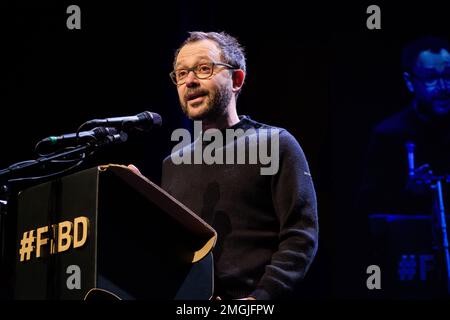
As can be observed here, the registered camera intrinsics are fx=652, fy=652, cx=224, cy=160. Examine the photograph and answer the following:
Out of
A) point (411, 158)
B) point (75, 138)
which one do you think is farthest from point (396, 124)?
point (75, 138)

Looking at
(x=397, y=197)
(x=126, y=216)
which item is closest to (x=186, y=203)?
(x=126, y=216)

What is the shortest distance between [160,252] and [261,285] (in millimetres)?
416

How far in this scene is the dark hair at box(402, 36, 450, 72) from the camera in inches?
168

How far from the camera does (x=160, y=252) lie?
74.2 inches

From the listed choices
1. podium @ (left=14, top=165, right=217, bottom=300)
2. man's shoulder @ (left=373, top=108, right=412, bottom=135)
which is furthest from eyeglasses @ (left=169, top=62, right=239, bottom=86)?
man's shoulder @ (left=373, top=108, right=412, bottom=135)

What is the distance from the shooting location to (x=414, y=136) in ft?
13.8

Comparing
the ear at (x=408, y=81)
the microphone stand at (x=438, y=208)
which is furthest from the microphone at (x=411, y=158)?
the ear at (x=408, y=81)

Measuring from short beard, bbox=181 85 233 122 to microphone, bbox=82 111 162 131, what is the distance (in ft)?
0.97

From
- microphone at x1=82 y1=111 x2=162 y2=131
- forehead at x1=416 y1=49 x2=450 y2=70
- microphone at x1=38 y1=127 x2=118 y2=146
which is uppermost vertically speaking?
forehead at x1=416 y1=49 x2=450 y2=70

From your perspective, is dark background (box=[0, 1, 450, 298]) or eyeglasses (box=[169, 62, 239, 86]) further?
dark background (box=[0, 1, 450, 298])

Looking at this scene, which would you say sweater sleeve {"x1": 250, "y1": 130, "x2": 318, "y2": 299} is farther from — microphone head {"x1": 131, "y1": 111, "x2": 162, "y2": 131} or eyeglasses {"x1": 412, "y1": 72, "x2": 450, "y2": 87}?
eyeglasses {"x1": 412, "y1": 72, "x2": 450, "y2": 87}

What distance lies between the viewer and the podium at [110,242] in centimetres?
171
